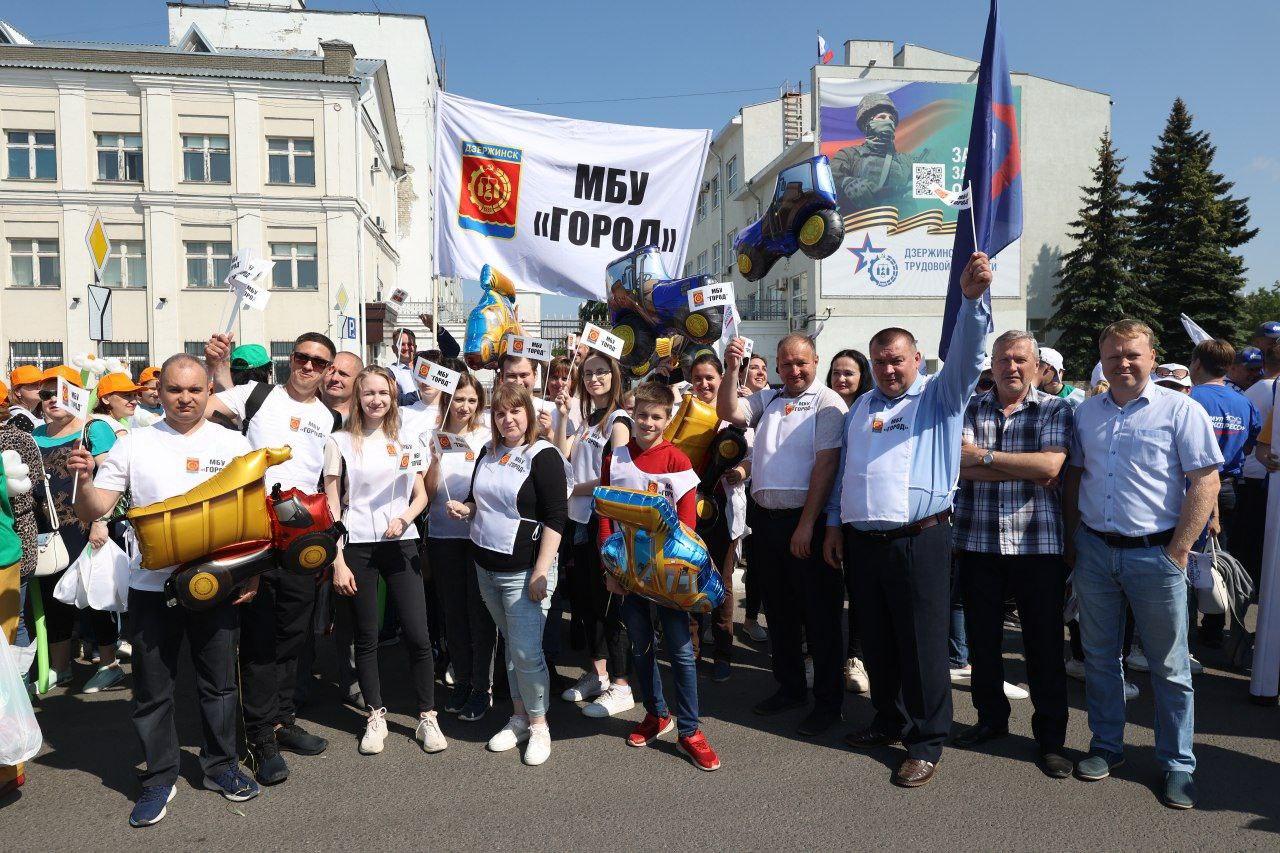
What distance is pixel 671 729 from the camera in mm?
4340

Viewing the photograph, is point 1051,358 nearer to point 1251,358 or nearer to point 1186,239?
point 1251,358

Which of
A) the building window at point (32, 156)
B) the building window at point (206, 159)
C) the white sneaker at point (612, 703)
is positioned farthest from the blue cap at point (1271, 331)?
the building window at point (32, 156)

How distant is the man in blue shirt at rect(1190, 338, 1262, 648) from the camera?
17.9 ft

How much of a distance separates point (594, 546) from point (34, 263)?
105ft

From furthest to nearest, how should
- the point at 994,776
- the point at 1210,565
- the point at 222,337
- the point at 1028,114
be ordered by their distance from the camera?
the point at 1028,114
the point at 222,337
the point at 1210,565
the point at 994,776

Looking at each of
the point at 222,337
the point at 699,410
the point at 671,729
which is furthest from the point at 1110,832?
the point at 222,337

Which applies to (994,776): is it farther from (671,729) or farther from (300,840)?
(300,840)

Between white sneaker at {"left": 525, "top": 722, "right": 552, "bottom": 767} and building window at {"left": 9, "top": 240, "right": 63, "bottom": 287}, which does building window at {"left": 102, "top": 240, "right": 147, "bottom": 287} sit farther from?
white sneaker at {"left": 525, "top": 722, "right": 552, "bottom": 767}

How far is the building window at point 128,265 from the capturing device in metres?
28.8

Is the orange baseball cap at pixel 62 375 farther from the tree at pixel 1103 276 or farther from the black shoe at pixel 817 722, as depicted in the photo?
the tree at pixel 1103 276

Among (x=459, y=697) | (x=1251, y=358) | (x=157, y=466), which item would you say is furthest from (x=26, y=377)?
(x=1251, y=358)

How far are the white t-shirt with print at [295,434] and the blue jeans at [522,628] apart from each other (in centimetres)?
114

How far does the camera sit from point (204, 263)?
29422 millimetres

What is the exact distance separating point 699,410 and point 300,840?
2.79 m
